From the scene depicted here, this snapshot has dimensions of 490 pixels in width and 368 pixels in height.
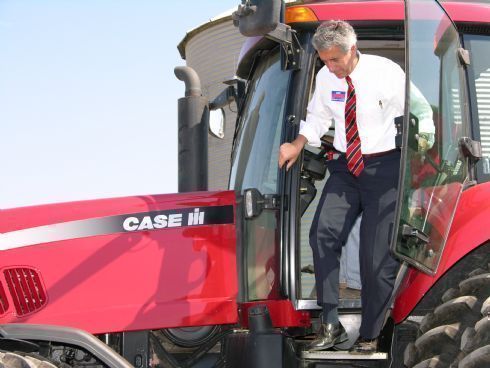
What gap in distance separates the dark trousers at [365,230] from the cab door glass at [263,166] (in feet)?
0.85

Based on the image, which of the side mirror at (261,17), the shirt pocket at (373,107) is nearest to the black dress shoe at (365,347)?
the shirt pocket at (373,107)

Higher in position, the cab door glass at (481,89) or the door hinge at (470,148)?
the cab door glass at (481,89)

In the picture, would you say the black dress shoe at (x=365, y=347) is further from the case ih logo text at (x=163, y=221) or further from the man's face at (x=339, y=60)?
the man's face at (x=339, y=60)

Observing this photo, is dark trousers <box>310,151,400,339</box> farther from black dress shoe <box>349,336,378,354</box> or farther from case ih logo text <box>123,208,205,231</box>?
case ih logo text <box>123,208,205,231</box>

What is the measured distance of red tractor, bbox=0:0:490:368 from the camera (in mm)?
3801

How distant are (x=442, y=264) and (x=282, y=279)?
29.5 inches

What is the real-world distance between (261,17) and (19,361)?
1742 millimetres

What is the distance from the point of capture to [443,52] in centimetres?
400

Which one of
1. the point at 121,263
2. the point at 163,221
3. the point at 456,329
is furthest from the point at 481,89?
the point at 121,263

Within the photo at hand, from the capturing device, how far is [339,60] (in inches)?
152

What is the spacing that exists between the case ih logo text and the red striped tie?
803 mm

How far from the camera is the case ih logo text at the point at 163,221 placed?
13.7 feet

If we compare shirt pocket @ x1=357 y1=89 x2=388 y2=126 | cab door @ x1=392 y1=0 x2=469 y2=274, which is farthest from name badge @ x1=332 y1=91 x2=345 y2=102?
cab door @ x1=392 y1=0 x2=469 y2=274

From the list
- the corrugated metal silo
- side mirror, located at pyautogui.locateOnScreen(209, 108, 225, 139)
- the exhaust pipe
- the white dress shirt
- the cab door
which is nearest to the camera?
the cab door
